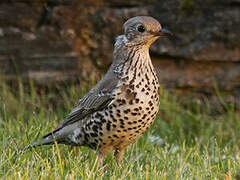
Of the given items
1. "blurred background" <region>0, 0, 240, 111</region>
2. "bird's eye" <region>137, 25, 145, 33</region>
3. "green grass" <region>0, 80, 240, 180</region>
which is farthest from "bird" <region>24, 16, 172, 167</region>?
"blurred background" <region>0, 0, 240, 111</region>

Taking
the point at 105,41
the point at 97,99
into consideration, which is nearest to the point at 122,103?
the point at 97,99

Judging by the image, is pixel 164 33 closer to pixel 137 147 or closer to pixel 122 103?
pixel 122 103

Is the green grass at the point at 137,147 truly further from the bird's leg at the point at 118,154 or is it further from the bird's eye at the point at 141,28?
the bird's eye at the point at 141,28

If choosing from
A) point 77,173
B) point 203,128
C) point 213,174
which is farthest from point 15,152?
point 203,128

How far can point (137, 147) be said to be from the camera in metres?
5.04

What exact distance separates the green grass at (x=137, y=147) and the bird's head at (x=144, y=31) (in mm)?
994

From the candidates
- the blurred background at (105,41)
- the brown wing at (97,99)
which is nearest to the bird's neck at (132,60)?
the brown wing at (97,99)

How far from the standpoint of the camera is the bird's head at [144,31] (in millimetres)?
4367

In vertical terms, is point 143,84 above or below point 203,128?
above

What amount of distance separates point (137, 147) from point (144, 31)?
A: 4.07ft

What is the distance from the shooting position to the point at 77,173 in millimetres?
3709

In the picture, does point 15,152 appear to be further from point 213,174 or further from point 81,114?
point 213,174

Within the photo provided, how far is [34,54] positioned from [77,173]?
3.42 meters

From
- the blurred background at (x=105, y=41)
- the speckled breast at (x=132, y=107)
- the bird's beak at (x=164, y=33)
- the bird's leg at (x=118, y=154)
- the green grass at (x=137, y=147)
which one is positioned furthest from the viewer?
the blurred background at (x=105, y=41)
